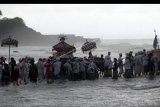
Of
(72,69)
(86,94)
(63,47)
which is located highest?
(63,47)

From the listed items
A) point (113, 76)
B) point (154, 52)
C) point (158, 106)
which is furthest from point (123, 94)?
point (154, 52)

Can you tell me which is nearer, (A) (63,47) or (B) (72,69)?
(B) (72,69)

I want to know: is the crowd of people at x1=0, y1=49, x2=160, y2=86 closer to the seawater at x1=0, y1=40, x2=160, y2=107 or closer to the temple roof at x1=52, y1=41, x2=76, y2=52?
the seawater at x1=0, y1=40, x2=160, y2=107

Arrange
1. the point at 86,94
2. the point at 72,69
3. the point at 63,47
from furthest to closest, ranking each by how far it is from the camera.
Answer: the point at 63,47, the point at 72,69, the point at 86,94

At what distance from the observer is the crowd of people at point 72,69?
836 inches

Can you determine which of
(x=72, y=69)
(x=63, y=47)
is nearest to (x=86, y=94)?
(x=72, y=69)

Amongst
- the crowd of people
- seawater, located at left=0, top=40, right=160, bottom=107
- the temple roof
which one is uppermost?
the temple roof

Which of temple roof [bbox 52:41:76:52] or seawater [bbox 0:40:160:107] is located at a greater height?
temple roof [bbox 52:41:76:52]

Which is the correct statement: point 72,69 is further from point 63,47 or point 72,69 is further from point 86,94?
point 86,94

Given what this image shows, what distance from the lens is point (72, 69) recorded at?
76.0ft

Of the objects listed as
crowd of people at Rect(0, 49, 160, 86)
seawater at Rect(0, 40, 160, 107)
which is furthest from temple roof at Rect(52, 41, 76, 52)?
seawater at Rect(0, 40, 160, 107)

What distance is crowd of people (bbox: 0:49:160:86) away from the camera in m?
21.2

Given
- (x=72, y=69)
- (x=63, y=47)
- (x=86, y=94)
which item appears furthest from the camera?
(x=63, y=47)

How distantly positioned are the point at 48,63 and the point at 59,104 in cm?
666
